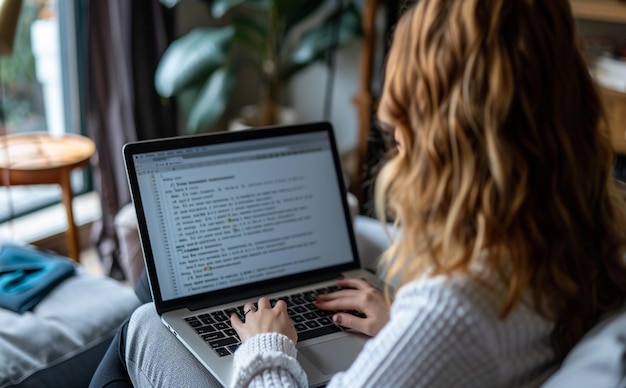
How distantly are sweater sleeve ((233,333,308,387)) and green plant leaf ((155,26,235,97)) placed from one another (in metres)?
1.51

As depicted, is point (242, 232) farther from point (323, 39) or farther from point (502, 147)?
point (323, 39)

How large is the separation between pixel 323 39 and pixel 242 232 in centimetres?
150

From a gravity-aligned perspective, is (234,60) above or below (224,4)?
below

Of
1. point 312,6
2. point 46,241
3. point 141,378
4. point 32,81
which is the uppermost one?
point 312,6

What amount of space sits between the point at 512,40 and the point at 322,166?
0.57 metres

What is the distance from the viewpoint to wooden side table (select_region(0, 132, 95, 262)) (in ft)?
6.58

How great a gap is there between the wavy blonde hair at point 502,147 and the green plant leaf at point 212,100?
1589mm

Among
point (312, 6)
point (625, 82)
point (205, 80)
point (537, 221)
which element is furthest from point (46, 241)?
point (537, 221)

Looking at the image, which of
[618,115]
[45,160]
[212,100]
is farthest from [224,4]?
[618,115]

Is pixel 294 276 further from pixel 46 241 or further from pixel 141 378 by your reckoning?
pixel 46 241

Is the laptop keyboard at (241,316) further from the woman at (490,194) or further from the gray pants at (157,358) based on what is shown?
the woman at (490,194)

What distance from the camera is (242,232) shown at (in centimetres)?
123

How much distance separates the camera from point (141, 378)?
1.10 metres

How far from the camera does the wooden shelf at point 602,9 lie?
2072mm
